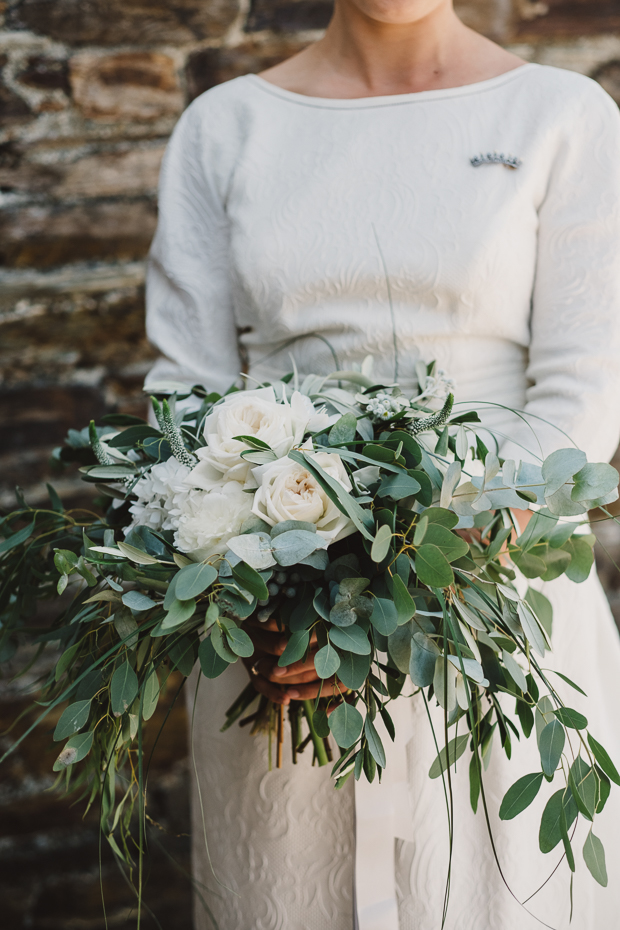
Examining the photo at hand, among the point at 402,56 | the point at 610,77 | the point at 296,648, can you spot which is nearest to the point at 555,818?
the point at 296,648

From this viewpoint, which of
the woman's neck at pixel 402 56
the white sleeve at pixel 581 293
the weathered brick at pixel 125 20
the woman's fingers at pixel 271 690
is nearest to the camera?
the woman's fingers at pixel 271 690

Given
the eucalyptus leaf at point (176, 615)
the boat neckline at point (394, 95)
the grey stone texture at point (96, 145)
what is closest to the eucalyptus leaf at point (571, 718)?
the eucalyptus leaf at point (176, 615)

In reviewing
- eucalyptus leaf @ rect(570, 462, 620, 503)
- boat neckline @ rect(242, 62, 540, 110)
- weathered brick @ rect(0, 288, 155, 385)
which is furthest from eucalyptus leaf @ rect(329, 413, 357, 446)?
weathered brick @ rect(0, 288, 155, 385)

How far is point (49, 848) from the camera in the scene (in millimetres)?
1717

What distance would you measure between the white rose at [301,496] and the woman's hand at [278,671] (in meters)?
0.13

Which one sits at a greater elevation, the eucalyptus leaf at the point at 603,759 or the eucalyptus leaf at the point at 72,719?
the eucalyptus leaf at the point at 603,759

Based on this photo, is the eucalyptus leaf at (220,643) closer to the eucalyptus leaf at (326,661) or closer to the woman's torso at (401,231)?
the eucalyptus leaf at (326,661)

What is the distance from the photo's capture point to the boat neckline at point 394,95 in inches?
39.9

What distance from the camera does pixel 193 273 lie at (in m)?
1.11

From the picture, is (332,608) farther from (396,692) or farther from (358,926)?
(358,926)

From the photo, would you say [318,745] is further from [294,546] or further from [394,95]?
[394,95]

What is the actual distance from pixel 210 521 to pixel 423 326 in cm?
48

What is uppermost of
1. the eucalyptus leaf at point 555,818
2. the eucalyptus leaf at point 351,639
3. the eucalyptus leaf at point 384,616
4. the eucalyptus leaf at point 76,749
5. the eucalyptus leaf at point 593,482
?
the eucalyptus leaf at point 593,482

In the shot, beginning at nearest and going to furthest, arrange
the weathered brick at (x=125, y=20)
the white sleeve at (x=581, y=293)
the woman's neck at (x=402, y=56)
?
the white sleeve at (x=581, y=293) < the woman's neck at (x=402, y=56) < the weathered brick at (x=125, y=20)
